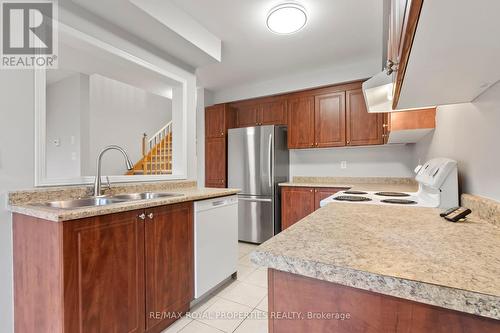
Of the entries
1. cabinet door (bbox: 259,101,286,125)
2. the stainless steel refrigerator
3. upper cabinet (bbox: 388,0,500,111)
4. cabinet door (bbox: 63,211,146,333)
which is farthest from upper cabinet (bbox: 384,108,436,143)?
cabinet door (bbox: 63,211,146,333)

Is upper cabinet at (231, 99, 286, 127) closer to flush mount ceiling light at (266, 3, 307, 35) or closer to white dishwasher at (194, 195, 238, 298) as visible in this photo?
flush mount ceiling light at (266, 3, 307, 35)

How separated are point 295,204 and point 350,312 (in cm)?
275

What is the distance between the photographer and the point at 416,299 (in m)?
0.44

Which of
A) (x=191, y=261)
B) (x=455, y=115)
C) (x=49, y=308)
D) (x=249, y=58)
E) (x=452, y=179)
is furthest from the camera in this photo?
(x=249, y=58)

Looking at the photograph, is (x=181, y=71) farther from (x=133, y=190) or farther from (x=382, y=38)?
(x=382, y=38)

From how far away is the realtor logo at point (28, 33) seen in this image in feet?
4.51

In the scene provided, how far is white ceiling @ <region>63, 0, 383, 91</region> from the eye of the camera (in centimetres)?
185

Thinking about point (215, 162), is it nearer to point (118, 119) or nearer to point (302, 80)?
point (302, 80)

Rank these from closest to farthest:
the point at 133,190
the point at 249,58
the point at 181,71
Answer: the point at 133,190, the point at 181,71, the point at 249,58

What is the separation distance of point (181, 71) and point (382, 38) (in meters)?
2.16

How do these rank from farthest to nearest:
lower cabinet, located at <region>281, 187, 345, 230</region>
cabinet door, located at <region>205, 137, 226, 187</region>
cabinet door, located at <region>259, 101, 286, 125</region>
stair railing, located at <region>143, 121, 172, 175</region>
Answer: stair railing, located at <region>143, 121, 172, 175</region>, cabinet door, located at <region>205, 137, 226, 187</region>, cabinet door, located at <region>259, 101, 286, 125</region>, lower cabinet, located at <region>281, 187, 345, 230</region>

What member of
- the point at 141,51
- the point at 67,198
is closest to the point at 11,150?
the point at 67,198

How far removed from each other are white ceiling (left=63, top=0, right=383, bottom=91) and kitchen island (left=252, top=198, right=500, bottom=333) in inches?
75.0

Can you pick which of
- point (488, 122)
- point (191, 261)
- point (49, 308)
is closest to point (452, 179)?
point (488, 122)
